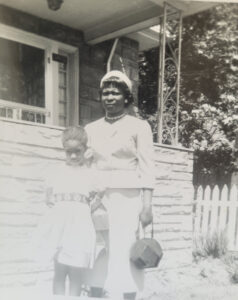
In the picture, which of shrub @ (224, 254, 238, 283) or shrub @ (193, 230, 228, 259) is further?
shrub @ (193, 230, 228, 259)

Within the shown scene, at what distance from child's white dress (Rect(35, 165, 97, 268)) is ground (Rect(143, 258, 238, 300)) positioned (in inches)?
8.0

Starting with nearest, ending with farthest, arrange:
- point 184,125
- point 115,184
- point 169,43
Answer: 1. point 115,184
2. point 184,125
3. point 169,43

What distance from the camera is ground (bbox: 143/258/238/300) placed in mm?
1002

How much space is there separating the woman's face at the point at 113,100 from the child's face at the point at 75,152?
11cm

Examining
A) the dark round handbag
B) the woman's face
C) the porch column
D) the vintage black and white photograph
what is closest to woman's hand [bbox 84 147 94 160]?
the vintage black and white photograph

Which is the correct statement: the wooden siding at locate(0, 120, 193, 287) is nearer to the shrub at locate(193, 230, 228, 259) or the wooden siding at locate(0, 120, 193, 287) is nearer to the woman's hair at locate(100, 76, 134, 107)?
the woman's hair at locate(100, 76, 134, 107)

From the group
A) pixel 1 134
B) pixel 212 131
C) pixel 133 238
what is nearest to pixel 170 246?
pixel 133 238

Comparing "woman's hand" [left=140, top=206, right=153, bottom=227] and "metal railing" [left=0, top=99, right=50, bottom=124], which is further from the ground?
"metal railing" [left=0, top=99, right=50, bottom=124]

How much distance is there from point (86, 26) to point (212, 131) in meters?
0.92

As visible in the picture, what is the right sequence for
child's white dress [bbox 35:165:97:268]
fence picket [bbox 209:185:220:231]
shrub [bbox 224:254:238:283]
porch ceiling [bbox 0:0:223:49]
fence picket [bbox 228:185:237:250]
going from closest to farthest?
child's white dress [bbox 35:165:97:268] → shrub [bbox 224:254:238:283] → fence picket [bbox 228:185:237:250] → fence picket [bbox 209:185:220:231] → porch ceiling [bbox 0:0:223:49]

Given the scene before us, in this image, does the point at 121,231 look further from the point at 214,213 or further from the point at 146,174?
the point at 214,213

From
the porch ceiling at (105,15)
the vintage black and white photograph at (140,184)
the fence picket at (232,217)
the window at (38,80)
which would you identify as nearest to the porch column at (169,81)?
the vintage black and white photograph at (140,184)

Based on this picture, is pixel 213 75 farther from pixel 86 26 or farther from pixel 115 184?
pixel 86 26

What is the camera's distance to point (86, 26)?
5.70 ft
